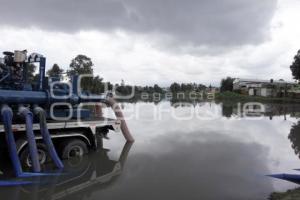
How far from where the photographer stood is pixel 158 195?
5.85 meters

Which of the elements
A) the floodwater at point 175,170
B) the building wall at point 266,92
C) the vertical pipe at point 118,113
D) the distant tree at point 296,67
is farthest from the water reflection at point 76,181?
the building wall at point 266,92

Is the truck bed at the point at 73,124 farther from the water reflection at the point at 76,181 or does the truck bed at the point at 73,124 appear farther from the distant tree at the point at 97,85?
the distant tree at the point at 97,85

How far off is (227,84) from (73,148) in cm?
8860

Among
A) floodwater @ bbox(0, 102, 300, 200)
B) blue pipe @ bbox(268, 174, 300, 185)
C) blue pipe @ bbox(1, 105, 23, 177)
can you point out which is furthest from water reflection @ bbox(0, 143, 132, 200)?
blue pipe @ bbox(268, 174, 300, 185)

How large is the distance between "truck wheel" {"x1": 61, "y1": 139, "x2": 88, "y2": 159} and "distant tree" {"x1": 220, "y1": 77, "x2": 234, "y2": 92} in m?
86.6

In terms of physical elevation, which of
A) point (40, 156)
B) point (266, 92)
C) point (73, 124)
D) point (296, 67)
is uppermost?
point (296, 67)

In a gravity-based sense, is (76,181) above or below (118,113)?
below

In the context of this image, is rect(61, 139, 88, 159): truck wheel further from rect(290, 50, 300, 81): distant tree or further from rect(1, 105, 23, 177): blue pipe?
rect(290, 50, 300, 81): distant tree

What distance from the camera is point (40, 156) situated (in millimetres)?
7605

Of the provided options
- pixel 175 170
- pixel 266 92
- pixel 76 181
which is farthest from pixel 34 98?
pixel 266 92

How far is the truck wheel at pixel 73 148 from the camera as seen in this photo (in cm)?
819

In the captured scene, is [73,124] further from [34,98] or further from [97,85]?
[97,85]

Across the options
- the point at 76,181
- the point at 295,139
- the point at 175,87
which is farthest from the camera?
the point at 175,87

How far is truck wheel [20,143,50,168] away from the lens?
23.6 feet
